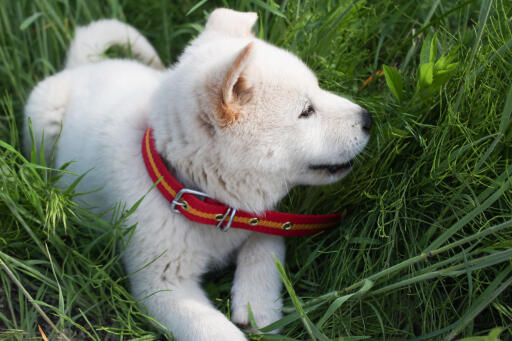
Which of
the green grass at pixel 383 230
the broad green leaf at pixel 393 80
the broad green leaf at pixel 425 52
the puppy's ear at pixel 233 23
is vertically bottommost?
the green grass at pixel 383 230

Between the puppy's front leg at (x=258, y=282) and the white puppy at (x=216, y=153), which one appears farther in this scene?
the puppy's front leg at (x=258, y=282)

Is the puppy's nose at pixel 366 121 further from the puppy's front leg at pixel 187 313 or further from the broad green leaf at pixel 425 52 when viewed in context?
the puppy's front leg at pixel 187 313

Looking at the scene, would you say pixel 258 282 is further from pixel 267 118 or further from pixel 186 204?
pixel 267 118

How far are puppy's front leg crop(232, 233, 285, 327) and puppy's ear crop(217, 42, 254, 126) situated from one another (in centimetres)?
66

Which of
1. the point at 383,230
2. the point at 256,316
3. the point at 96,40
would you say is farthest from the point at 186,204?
the point at 96,40

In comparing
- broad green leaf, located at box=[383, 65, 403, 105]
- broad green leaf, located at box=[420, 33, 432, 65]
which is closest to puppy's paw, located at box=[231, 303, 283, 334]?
broad green leaf, located at box=[383, 65, 403, 105]

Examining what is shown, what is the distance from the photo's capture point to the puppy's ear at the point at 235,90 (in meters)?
1.51

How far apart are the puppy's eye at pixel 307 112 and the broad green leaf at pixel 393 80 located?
34 cm

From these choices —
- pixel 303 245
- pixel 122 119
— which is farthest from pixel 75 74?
pixel 303 245

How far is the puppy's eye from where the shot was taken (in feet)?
6.00

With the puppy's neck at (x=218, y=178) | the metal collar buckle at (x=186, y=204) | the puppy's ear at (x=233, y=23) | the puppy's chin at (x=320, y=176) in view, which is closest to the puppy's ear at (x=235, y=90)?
the puppy's neck at (x=218, y=178)

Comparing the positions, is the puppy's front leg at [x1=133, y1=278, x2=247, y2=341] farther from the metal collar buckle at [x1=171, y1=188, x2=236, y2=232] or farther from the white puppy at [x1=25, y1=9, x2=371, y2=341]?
the metal collar buckle at [x1=171, y1=188, x2=236, y2=232]

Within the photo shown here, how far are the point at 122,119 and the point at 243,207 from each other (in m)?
0.77

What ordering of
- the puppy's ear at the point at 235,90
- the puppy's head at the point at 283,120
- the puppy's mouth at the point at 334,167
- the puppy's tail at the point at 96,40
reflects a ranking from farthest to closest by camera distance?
the puppy's tail at the point at 96,40, the puppy's mouth at the point at 334,167, the puppy's head at the point at 283,120, the puppy's ear at the point at 235,90
